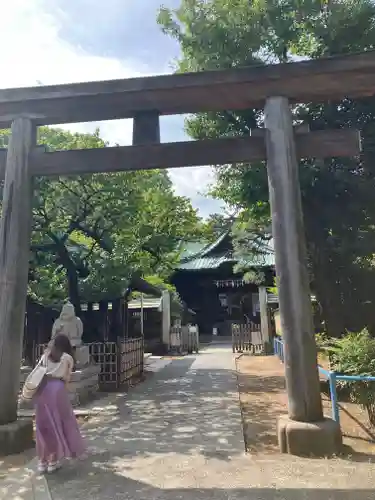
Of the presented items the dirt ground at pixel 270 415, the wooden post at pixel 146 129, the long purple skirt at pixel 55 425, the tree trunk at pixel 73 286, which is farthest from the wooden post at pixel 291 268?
the tree trunk at pixel 73 286

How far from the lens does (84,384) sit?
9.24 m

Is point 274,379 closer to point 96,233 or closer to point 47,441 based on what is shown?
point 96,233

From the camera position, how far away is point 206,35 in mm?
10266

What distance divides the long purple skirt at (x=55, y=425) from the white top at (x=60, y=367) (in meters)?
0.08

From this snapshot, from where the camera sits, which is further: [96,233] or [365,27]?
[96,233]

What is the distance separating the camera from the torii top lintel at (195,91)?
5461 mm

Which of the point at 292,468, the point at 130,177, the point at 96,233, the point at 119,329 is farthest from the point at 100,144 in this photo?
the point at 292,468

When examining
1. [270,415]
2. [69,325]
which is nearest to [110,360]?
[69,325]

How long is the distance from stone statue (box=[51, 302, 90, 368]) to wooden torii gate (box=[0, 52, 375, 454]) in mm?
3922

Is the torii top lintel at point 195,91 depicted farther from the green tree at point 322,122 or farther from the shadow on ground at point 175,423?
the shadow on ground at point 175,423

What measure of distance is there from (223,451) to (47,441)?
2102 mm

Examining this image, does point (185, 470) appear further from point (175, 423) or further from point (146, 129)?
point (146, 129)

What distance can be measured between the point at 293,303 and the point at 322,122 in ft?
20.3

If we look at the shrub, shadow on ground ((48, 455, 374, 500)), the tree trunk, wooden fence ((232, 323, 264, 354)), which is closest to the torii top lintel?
the shrub
